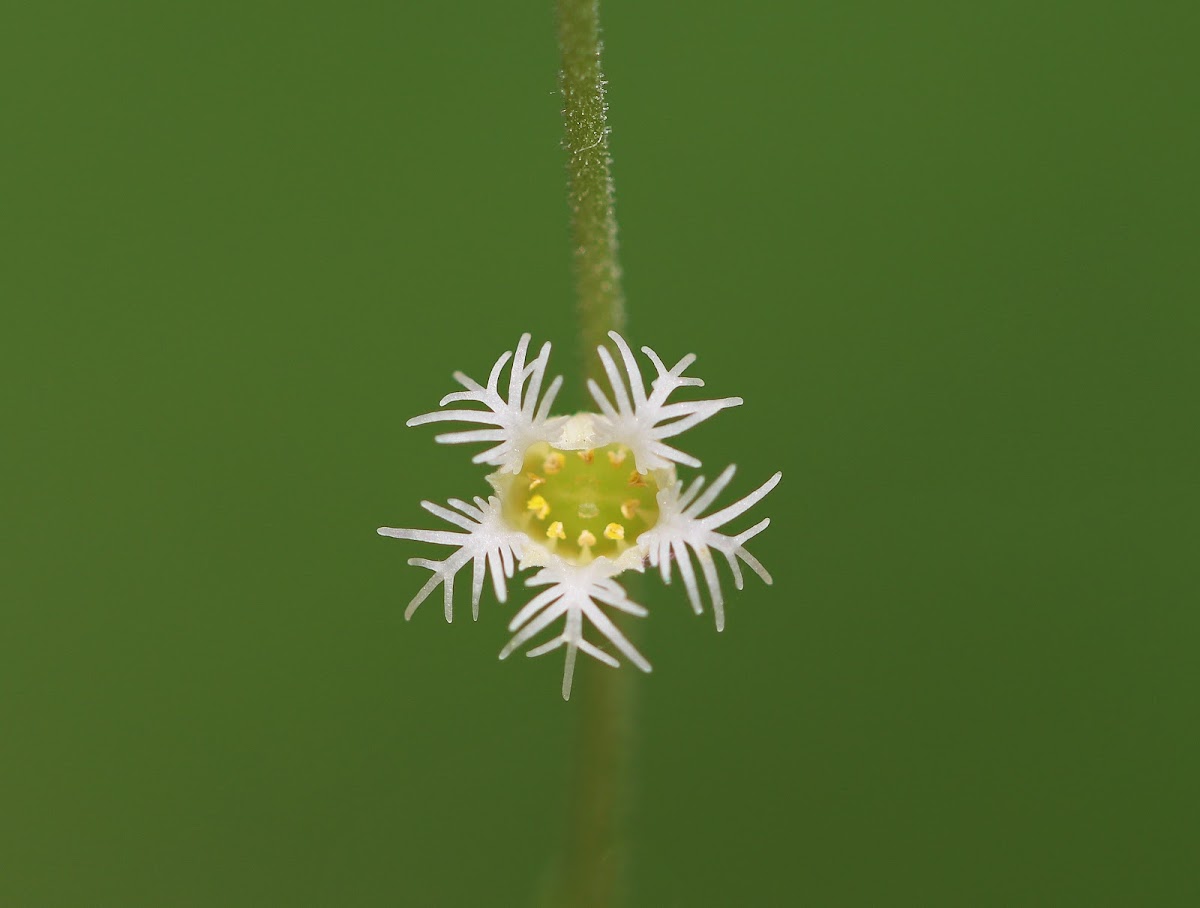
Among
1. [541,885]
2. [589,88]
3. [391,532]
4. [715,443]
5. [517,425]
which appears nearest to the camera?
[589,88]

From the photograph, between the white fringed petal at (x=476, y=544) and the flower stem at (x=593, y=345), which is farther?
the white fringed petal at (x=476, y=544)

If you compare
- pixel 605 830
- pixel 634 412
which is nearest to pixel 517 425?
pixel 634 412

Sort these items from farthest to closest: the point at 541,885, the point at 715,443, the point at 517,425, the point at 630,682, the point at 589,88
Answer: the point at 715,443 → the point at 541,885 → the point at 630,682 → the point at 517,425 → the point at 589,88

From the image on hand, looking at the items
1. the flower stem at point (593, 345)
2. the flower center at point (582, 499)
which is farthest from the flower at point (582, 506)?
the flower stem at point (593, 345)

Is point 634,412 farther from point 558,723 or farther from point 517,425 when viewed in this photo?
point 558,723

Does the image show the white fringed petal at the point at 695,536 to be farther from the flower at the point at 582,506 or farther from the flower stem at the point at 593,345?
the flower stem at the point at 593,345

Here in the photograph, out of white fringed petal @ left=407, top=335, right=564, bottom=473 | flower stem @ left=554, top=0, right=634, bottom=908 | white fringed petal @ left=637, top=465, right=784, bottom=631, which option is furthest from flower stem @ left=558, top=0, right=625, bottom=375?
white fringed petal @ left=637, top=465, right=784, bottom=631

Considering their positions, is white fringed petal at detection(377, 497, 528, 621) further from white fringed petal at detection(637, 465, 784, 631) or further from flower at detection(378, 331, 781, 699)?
white fringed petal at detection(637, 465, 784, 631)
